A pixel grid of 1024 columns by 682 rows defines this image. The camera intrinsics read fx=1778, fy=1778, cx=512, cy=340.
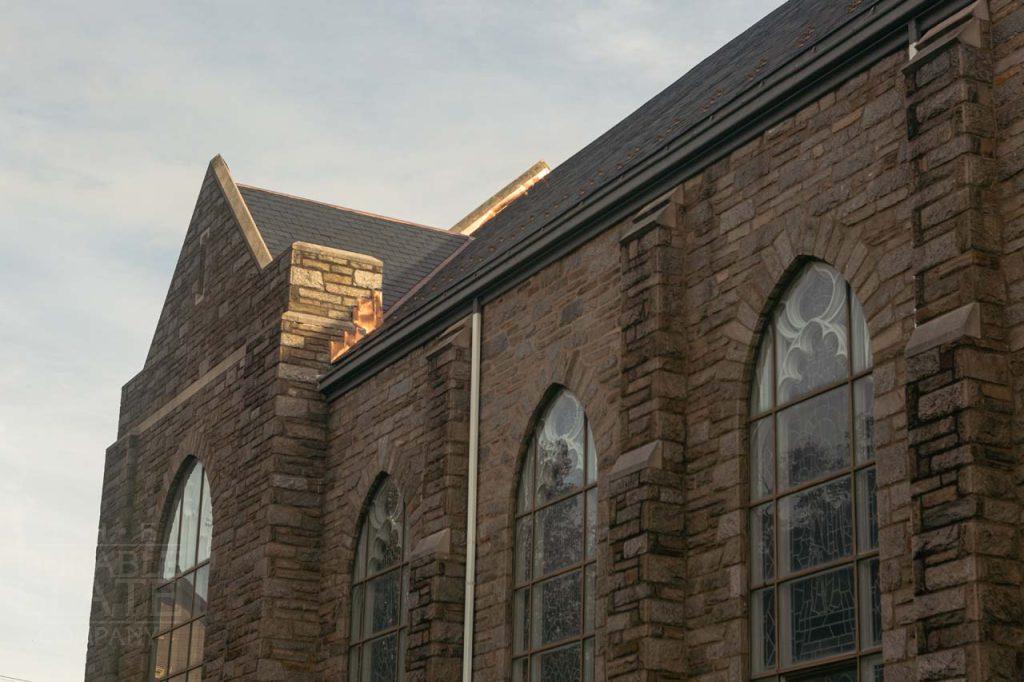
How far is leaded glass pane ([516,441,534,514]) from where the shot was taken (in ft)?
56.9

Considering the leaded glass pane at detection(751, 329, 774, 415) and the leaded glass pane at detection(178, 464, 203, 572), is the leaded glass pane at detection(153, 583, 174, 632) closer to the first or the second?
the leaded glass pane at detection(178, 464, 203, 572)

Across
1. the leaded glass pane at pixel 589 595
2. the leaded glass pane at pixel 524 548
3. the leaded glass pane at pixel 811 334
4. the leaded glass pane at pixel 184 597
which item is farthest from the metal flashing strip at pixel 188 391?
the leaded glass pane at pixel 811 334

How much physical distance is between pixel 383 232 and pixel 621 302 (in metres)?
11.7

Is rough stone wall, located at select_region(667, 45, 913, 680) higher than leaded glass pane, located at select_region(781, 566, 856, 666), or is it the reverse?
rough stone wall, located at select_region(667, 45, 913, 680)

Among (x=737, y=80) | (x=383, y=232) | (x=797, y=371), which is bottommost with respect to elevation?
(x=797, y=371)

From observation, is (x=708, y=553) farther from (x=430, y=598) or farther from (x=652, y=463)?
(x=430, y=598)

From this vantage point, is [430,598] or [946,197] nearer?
[946,197]

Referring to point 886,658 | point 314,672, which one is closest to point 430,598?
point 314,672

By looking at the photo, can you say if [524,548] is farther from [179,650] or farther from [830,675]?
Answer: [179,650]

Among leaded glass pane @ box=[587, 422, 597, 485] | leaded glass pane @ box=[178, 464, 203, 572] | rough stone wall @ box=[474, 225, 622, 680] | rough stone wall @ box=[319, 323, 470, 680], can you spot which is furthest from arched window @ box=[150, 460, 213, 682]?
leaded glass pane @ box=[587, 422, 597, 485]

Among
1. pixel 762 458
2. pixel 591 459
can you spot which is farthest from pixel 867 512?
pixel 591 459

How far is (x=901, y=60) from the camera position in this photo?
1334 cm

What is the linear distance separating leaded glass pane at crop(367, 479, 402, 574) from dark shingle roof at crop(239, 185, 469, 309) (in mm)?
4665

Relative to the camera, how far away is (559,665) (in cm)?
1617
